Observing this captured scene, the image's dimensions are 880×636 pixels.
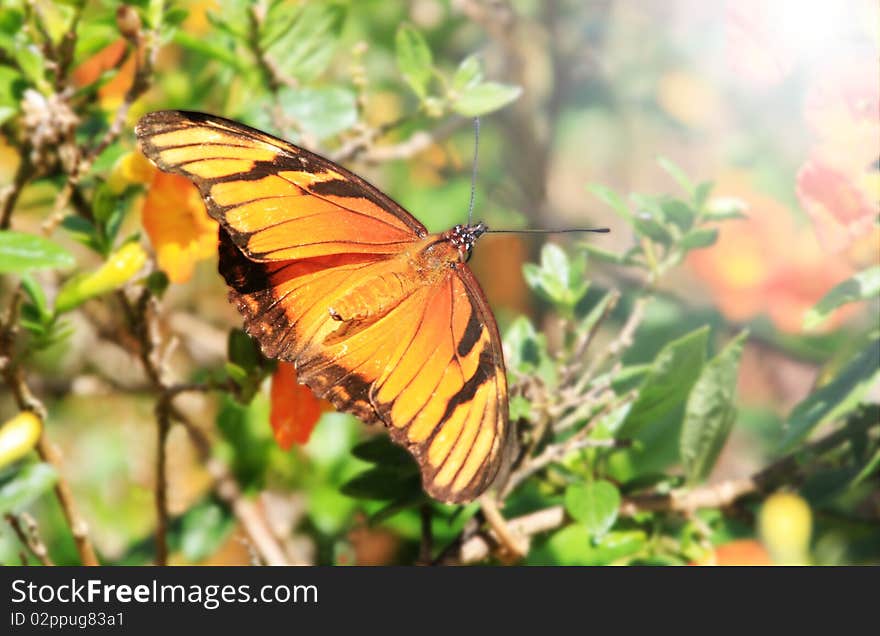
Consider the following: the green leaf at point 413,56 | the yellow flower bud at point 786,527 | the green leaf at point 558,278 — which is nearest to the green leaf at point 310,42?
the green leaf at point 413,56

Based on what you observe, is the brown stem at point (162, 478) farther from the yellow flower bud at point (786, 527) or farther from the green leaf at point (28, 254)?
the yellow flower bud at point (786, 527)

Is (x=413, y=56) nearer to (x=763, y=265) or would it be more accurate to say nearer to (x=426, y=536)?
(x=426, y=536)

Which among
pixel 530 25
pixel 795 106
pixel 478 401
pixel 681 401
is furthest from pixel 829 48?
pixel 530 25

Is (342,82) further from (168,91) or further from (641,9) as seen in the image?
(641,9)

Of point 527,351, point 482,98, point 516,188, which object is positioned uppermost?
point 516,188

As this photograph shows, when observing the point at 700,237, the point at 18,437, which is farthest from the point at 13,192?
the point at 700,237

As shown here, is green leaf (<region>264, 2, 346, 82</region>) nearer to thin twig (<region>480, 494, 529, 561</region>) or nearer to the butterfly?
the butterfly

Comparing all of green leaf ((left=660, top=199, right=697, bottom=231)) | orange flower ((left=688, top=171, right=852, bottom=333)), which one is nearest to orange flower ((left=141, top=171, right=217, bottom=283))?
green leaf ((left=660, top=199, right=697, bottom=231))
